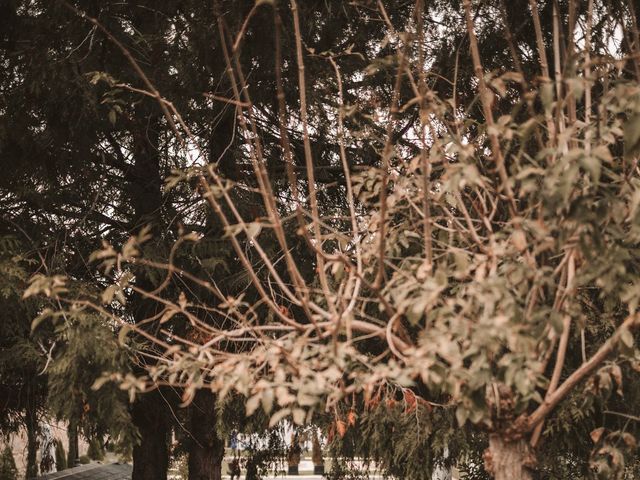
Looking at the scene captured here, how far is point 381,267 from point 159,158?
6.19m

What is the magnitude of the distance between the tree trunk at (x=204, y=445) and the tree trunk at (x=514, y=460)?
489cm

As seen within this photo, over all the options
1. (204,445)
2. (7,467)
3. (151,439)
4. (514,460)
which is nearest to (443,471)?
(204,445)

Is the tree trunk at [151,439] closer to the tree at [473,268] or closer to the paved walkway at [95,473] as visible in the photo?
the tree at [473,268]

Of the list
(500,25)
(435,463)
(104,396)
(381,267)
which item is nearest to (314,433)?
(435,463)

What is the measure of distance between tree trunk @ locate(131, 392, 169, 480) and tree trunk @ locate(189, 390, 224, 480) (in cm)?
38

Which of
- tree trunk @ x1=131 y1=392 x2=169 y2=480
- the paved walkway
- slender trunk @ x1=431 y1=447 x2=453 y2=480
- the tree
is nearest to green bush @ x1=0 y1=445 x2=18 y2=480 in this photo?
the paved walkway

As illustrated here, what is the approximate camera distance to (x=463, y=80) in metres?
7.50

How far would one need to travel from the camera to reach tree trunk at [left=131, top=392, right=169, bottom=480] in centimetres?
832

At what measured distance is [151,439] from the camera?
873cm

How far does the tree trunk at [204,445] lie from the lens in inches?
327

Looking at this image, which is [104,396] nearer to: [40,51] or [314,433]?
[314,433]

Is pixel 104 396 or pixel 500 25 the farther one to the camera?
pixel 500 25

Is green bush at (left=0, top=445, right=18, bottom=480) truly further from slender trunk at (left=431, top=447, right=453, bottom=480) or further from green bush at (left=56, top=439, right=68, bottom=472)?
slender trunk at (left=431, top=447, right=453, bottom=480)

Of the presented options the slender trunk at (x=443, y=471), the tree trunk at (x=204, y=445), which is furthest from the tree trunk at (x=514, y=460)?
the tree trunk at (x=204, y=445)
